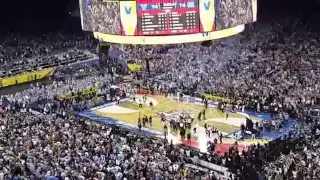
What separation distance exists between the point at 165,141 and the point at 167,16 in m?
6.13

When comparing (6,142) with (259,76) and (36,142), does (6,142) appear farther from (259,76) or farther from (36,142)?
(259,76)

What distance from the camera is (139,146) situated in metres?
23.3

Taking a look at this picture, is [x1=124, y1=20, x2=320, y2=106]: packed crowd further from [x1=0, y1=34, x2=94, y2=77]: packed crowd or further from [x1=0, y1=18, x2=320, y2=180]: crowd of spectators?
[x1=0, y1=34, x2=94, y2=77]: packed crowd

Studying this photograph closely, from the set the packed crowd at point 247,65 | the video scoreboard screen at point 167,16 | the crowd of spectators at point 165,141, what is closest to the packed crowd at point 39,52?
the crowd of spectators at point 165,141

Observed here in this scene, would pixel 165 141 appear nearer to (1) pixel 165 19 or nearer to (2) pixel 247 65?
(1) pixel 165 19

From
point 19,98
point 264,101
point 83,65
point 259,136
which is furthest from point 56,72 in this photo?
point 259,136

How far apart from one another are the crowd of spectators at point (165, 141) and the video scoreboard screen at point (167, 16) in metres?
4.04

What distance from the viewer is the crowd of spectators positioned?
2028cm

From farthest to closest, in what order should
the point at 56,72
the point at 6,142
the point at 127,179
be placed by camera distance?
the point at 56,72, the point at 6,142, the point at 127,179

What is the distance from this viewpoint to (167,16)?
69.1 ft

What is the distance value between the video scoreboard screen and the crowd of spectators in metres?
4.04

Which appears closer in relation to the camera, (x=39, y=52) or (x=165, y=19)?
(x=165, y=19)

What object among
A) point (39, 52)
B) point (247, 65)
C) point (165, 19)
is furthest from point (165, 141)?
point (39, 52)

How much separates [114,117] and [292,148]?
9.59 m
